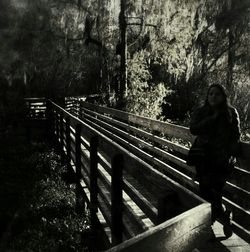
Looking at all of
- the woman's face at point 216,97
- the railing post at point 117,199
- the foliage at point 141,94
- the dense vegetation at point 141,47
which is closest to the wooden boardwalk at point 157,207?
the railing post at point 117,199

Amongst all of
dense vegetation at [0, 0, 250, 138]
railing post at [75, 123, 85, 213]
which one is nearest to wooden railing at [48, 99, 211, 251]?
railing post at [75, 123, 85, 213]

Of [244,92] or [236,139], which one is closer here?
[236,139]

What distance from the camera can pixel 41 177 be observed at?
10656 mm

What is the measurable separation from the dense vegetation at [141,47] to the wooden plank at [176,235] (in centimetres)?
1646

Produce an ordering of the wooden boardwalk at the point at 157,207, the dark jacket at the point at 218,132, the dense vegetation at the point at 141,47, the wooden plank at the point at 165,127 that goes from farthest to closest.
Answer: the dense vegetation at the point at 141,47
the wooden plank at the point at 165,127
the dark jacket at the point at 218,132
the wooden boardwalk at the point at 157,207

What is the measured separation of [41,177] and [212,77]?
50.2 ft

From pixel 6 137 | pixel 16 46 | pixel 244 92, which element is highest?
pixel 16 46

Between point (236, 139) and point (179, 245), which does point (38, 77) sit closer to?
point (236, 139)

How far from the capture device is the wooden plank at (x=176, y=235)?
189 centimetres

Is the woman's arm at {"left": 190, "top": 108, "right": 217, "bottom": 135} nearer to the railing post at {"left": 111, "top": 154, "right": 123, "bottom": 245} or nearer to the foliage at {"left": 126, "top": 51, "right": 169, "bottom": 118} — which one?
the railing post at {"left": 111, "top": 154, "right": 123, "bottom": 245}

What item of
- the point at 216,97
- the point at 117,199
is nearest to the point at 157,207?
the point at 117,199

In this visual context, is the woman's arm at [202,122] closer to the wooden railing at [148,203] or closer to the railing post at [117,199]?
the wooden railing at [148,203]

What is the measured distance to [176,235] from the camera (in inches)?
83.1

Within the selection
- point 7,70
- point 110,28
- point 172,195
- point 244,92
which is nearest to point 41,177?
point 172,195
